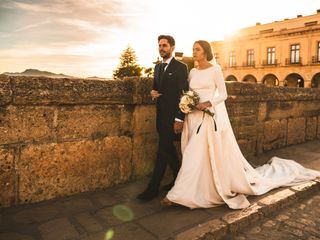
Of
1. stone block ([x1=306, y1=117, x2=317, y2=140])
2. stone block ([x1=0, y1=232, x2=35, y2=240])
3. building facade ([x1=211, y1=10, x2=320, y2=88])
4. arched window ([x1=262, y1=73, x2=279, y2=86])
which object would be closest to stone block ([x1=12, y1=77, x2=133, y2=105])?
stone block ([x1=0, y1=232, x2=35, y2=240])

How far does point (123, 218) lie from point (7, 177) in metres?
1.27

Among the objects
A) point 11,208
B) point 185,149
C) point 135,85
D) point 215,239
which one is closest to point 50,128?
point 11,208

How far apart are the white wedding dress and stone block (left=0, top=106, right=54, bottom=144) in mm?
1541

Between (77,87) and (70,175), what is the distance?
102cm

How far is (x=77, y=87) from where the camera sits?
352cm

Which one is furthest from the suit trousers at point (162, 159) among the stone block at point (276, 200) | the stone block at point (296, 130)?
the stone block at point (296, 130)

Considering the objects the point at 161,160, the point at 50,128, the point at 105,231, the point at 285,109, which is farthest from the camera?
the point at 285,109

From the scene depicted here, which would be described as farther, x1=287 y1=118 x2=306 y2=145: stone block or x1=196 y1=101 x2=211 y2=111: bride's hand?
x1=287 y1=118 x2=306 y2=145: stone block

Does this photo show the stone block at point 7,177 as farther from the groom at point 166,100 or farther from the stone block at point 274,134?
the stone block at point 274,134

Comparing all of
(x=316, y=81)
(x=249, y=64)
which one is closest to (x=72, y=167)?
(x=316, y=81)

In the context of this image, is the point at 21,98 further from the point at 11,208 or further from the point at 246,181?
the point at 246,181

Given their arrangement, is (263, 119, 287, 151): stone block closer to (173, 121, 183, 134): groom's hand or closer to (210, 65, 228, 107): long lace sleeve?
(210, 65, 228, 107): long lace sleeve

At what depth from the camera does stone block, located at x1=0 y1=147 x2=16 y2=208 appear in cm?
314

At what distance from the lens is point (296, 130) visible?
7094 mm
